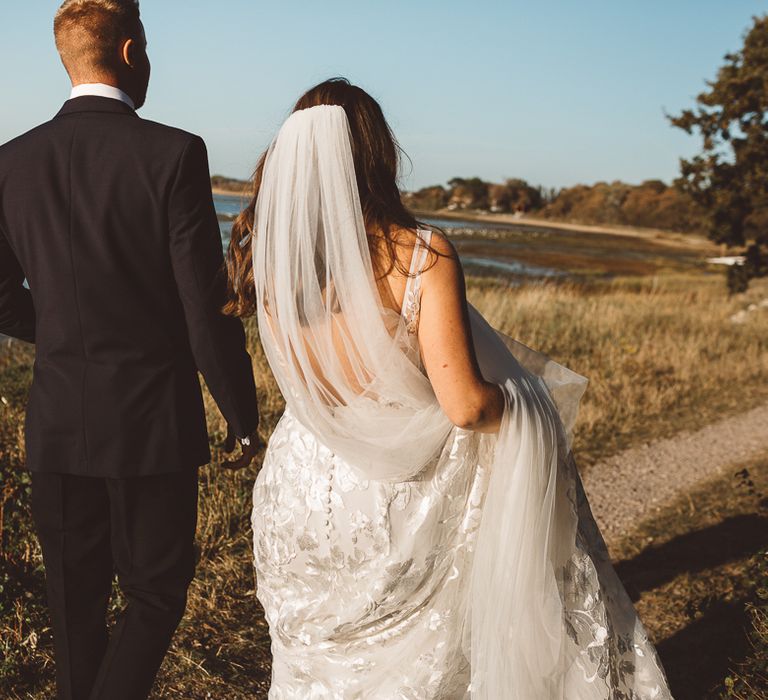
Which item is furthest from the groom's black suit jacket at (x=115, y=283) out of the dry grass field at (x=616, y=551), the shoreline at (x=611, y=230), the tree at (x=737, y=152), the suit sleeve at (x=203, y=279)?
the shoreline at (x=611, y=230)

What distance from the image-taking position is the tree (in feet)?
41.3

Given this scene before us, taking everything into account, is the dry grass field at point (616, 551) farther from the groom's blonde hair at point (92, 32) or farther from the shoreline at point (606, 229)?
the shoreline at point (606, 229)

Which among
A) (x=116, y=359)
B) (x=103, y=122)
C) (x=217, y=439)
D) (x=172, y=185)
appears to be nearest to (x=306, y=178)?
(x=172, y=185)

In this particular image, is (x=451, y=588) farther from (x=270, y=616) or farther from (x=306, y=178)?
(x=306, y=178)

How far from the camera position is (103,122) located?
2.19 m

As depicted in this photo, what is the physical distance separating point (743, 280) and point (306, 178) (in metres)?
13.6

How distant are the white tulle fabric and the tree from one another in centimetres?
1207

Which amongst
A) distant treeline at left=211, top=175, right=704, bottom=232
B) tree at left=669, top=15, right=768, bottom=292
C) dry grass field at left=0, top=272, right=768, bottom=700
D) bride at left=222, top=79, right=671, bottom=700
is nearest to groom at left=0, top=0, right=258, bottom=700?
bride at left=222, top=79, right=671, bottom=700

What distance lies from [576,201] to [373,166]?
3297 inches

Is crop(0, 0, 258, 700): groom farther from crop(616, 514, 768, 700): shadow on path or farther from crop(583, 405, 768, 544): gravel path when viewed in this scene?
crop(583, 405, 768, 544): gravel path

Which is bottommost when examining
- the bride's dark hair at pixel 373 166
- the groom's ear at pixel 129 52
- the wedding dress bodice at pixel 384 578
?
the wedding dress bodice at pixel 384 578

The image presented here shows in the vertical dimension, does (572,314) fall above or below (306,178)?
below

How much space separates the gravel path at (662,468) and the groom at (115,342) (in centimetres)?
348

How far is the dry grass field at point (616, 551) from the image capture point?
3.28 meters
